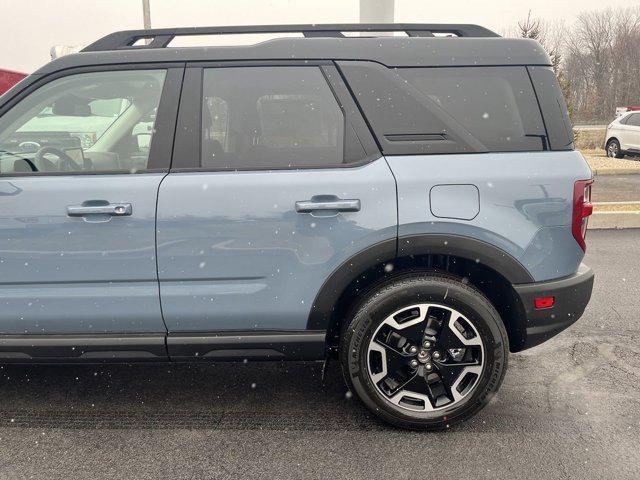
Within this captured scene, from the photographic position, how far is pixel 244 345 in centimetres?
270

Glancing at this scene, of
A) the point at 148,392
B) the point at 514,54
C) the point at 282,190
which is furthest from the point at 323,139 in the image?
the point at 148,392

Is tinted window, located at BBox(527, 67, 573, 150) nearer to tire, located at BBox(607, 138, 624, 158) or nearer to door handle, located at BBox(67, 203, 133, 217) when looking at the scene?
door handle, located at BBox(67, 203, 133, 217)

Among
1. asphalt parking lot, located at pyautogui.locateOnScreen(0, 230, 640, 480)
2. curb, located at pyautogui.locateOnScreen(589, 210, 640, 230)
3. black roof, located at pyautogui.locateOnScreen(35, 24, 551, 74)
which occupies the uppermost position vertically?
black roof, located at pyautogui.locateOnScreen(35, 24, 551, 74)

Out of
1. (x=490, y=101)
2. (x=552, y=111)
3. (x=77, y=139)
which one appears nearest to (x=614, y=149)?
(x=552, y=111)

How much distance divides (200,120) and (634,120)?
1862 centimetres

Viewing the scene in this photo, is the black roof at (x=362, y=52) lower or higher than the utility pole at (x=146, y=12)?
lower

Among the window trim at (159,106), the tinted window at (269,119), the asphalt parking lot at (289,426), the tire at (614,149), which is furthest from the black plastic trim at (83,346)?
the tire at (614,149)

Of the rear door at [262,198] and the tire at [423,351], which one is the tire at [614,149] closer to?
the tire at [423,351]

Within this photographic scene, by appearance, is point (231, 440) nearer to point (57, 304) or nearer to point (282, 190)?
point (57, 304)

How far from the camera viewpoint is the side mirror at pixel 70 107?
2867mm

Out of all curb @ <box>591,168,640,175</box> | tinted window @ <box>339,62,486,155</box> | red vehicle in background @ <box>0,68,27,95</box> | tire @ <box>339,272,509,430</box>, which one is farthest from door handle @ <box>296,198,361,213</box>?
curb @ <box>591,168,640,175</box>

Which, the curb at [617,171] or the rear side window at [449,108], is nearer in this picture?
the rear side window at [449,108]

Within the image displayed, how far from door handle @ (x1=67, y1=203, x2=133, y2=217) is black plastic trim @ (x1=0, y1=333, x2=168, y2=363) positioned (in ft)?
1.95

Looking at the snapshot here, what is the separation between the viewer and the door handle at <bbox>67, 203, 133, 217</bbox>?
8.38 feet
